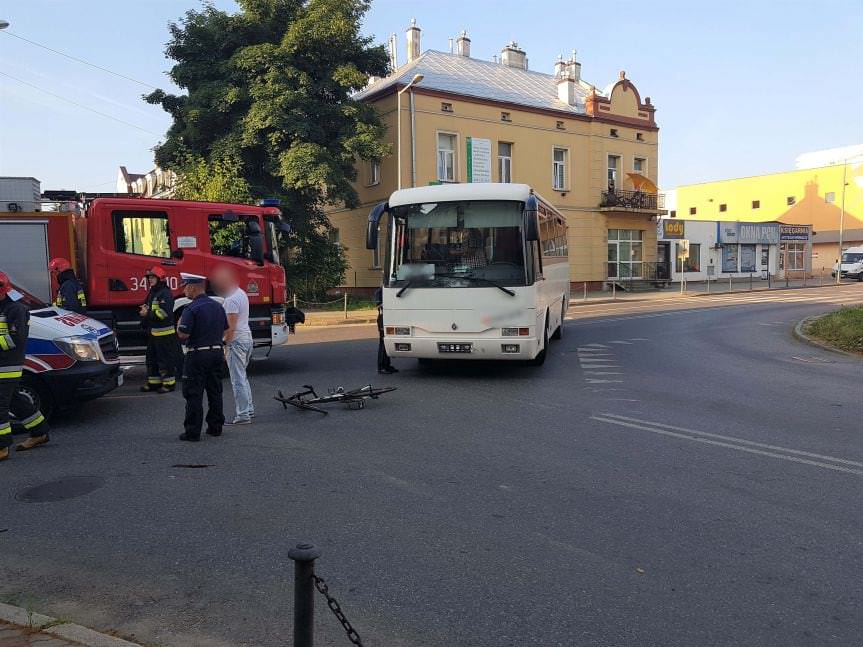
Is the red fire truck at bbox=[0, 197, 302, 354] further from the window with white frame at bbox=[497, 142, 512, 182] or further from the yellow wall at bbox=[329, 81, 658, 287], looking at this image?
the window with white frame at bbox=[497, 142, 512, 182]

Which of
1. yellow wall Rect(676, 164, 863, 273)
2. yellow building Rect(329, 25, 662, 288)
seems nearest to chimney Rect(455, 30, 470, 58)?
yellow building Rect(329, 25, 662, 288)

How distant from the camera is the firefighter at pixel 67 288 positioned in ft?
31.4

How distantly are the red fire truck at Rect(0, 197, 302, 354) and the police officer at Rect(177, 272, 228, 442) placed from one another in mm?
3717

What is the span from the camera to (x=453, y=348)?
10.1 m

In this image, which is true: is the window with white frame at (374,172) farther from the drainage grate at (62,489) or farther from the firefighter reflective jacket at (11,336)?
the drainage grate at (62,489)

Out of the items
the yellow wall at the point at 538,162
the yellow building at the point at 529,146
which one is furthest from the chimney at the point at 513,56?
the yellow wall at the point at 538,162

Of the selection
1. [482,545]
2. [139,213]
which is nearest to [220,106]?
[139,213]

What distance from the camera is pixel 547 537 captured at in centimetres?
446

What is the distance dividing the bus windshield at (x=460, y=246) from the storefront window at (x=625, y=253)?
29.2 metres

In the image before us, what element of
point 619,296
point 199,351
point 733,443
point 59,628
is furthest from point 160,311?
point 619,296

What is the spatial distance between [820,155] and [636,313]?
75978 millimetres

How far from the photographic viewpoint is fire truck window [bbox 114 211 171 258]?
10289 mm

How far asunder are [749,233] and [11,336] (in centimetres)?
4973

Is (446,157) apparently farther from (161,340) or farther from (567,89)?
(161,340)
